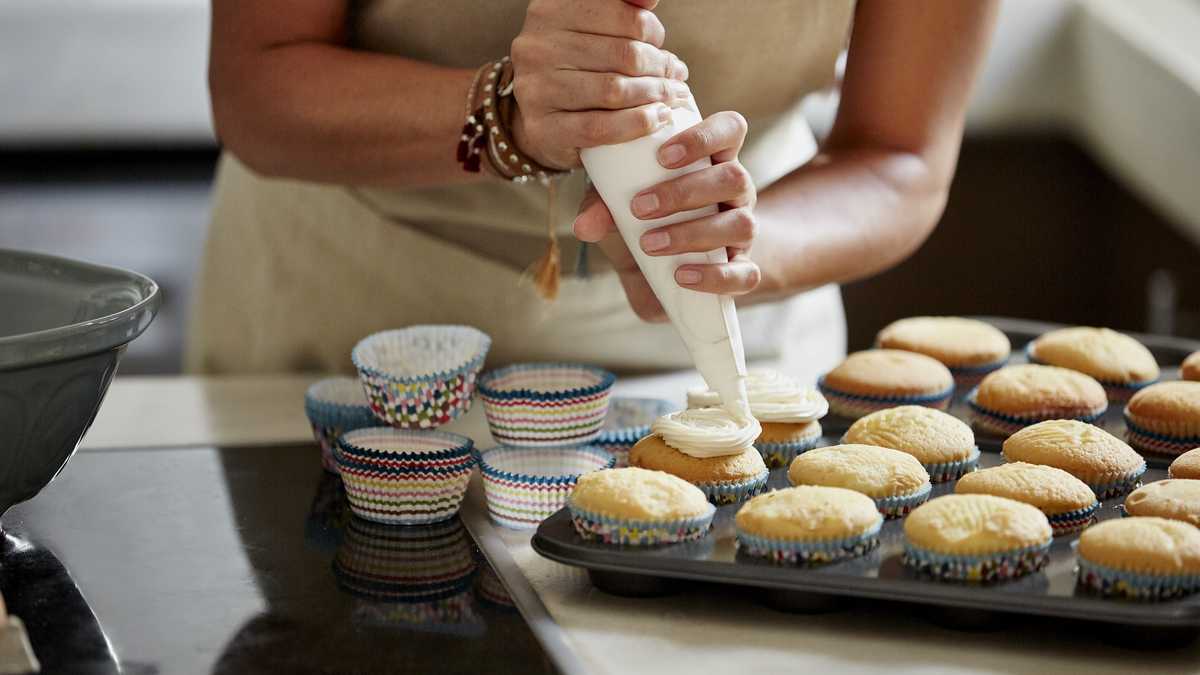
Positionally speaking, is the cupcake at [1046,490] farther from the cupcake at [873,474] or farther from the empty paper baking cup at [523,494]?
the empty paper baking cup at [523,494]

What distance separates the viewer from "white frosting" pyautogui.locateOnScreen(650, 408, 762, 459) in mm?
1105

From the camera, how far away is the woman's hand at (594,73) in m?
1.10

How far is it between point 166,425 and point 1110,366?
3.06ft

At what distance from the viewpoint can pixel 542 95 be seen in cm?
116

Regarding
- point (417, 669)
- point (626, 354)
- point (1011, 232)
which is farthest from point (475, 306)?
point (1011, 232)

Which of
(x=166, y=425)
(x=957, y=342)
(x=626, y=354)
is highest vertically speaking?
(x=957, y=342)

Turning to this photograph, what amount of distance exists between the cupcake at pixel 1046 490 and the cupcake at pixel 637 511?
0.20 m

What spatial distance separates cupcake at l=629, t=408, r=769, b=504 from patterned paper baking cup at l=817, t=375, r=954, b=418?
0.83ft

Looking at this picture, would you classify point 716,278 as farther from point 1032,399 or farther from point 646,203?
point 1032,399

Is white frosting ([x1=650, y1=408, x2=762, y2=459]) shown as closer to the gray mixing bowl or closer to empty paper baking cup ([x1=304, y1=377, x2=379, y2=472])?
→ empty paper baking cup ([x1=304, y1=377, x2=379, y2=472])

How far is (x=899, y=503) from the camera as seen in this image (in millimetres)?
1069

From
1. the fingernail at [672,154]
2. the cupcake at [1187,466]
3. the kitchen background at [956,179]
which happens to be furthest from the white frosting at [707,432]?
the kitchen background at [956,179]

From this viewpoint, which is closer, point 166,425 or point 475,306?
point 166,425

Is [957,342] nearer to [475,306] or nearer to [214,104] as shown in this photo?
[475,306]
